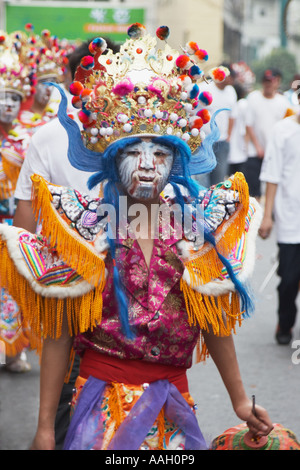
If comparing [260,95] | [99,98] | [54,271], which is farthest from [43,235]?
[260,95]

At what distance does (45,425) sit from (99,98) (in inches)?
43.6

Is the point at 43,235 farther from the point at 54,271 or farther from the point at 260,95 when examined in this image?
the point at 260,95

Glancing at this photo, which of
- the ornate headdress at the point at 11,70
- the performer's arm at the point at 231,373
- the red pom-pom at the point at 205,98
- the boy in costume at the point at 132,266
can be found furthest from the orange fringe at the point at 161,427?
the ornate headdress at the point at 11,70

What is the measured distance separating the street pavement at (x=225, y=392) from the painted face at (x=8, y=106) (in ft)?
5.87

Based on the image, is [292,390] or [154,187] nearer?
[154,187]

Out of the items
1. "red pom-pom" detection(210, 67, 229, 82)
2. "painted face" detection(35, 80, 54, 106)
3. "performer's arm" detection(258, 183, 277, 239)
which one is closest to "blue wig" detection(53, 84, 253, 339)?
"red pom-pom" detection(210, 67, 229, 82)

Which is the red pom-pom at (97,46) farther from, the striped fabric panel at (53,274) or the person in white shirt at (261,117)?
the person in white shirt at (261,117)

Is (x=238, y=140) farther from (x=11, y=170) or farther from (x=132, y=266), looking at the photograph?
(x=132, y=266)

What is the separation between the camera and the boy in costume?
114 inches

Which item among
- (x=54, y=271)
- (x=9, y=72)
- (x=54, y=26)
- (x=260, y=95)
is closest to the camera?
(x=54, y=271)

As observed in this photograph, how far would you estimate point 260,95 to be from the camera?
12.3 m

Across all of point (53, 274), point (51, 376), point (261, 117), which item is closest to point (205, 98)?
point (53, 274)

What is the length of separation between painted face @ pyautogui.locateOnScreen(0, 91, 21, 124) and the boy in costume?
3248mm

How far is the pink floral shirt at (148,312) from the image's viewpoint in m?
2.92
